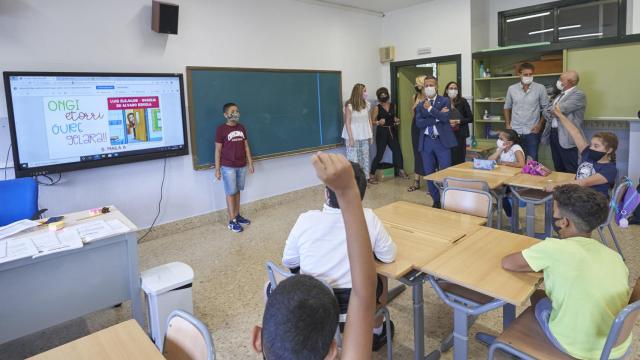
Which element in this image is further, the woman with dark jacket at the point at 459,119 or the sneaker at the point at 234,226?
the woman with dark jacket at the point at 459,119

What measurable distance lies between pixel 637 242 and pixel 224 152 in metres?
4.31

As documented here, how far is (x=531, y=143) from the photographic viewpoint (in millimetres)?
Result: 5645

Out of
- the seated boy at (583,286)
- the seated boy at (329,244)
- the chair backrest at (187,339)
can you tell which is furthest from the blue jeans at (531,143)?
the chair backrest at (187,339)

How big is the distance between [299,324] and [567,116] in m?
5.23

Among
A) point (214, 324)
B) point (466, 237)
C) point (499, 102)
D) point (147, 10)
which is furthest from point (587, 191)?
point (499, 102)

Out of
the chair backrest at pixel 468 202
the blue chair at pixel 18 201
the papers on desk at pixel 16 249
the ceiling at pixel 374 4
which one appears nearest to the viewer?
the papers on desk at pixel 16 249

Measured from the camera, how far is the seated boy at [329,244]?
5.76ft

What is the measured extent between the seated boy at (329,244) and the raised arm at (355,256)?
633mm

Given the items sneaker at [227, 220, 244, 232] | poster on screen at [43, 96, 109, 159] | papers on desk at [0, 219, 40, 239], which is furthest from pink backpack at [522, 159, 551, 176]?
poster on screen at [43, 96, 109, 159]

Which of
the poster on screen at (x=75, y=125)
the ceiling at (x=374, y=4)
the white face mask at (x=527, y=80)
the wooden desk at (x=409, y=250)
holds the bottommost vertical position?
the wooden desk at (x=409, y=250)

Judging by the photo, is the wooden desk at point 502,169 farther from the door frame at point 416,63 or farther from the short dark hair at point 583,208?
the door frame at point 416,63

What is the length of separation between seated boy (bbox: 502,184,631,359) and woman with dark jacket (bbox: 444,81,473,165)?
4.42 m

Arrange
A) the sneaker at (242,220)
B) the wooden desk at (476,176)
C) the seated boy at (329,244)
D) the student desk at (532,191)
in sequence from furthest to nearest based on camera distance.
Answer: the sneaker at (242,220), the wooden desk at (476,176), the student desk at (532,191), the seated boy at (329,244)

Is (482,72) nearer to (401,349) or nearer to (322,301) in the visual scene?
(401,349)
